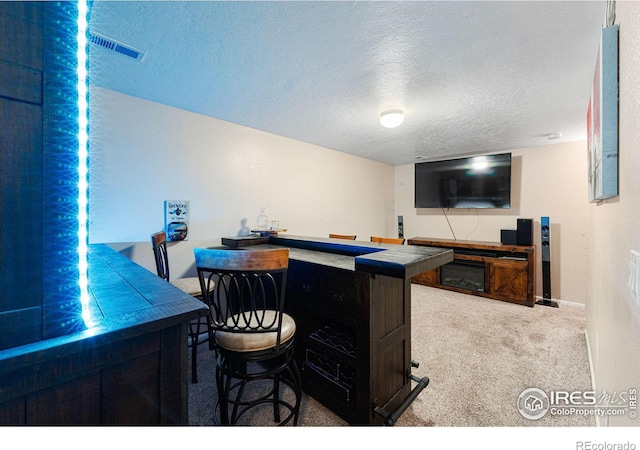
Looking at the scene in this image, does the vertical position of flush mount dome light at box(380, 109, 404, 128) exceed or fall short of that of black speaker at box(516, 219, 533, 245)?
it exceeds it

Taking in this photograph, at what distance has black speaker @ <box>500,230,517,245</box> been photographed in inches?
156

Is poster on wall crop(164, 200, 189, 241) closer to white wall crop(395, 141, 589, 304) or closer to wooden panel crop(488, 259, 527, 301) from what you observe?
wooden panel crop(488, 259, 527, 301)

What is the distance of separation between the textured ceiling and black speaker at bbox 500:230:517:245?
5.33ft

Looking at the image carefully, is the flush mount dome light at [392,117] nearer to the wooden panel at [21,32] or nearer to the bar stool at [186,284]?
the bar stool at [186,284]

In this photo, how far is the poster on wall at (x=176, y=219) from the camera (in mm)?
2602

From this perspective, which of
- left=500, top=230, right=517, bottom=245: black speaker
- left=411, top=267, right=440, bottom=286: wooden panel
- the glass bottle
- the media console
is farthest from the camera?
left=411, top=267, right=440, bottom=286: wooden panel

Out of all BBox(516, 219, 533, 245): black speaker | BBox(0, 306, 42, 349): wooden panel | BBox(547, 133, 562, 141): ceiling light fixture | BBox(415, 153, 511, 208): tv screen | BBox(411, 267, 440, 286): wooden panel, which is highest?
BBox(547, 133, 562, 141): ceiling light fixture

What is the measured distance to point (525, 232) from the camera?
380 cm

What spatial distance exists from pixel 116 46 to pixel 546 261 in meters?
5.39

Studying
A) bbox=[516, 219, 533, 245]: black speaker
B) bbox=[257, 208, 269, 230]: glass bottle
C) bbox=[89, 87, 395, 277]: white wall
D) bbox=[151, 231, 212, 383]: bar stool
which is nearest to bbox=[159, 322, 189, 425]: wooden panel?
bbox=[151, 231, 212, 383]: bar stool

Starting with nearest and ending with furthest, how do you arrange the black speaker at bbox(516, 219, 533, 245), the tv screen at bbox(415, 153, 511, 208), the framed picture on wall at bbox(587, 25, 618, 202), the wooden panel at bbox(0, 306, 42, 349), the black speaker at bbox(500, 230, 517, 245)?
the wooden panel at bbox(0, 306, 42, 349) → the framed picture on wall at bbox(587, 25, 618, 202) → the black speaker at bbox(516, 219, 533, 245) → the black speaker at bbox(500, 230, 517, 245) → the tv screen at bbox(415, 153, 511, 208)

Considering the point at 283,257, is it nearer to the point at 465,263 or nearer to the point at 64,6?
the point at 64,6
